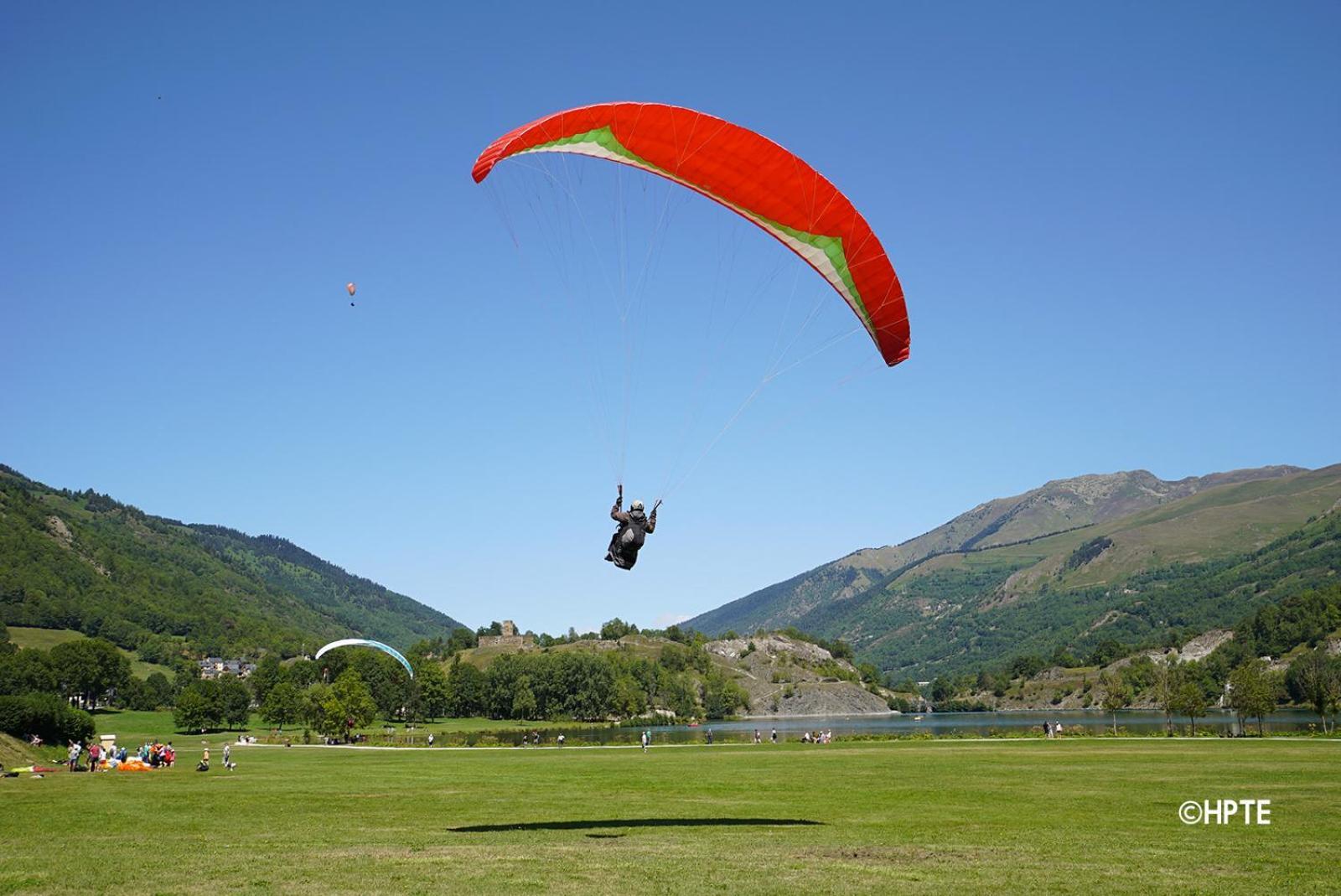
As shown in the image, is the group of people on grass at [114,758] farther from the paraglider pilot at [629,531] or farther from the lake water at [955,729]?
the lake water at [955,729]

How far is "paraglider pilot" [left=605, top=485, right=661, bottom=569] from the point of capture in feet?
61.2

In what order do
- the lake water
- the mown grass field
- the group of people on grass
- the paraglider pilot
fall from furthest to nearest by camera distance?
the lake water → the group of people on grass → the paraglider pilot → the mown grass field

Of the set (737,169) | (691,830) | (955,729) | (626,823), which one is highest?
(737,169)

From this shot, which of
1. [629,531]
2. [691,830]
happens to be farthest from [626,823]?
[629,531]

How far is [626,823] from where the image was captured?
21.2m

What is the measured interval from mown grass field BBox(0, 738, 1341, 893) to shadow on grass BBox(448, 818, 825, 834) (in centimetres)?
8

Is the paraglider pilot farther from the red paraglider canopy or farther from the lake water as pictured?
the lake water

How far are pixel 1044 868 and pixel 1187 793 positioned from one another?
12572 mm

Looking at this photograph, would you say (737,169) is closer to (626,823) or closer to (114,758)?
(626,823)

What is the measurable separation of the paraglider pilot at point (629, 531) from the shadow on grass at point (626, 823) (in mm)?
5462

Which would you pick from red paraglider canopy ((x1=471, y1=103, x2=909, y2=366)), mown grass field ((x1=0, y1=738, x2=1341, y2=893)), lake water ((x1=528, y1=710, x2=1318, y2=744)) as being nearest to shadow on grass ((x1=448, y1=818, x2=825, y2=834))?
mown grass field ((x1=0, y1=738, x2=1341, y2=893))

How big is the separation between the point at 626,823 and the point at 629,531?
6.50 meters

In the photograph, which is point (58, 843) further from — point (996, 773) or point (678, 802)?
point (996, 773)

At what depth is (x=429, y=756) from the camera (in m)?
54.5
